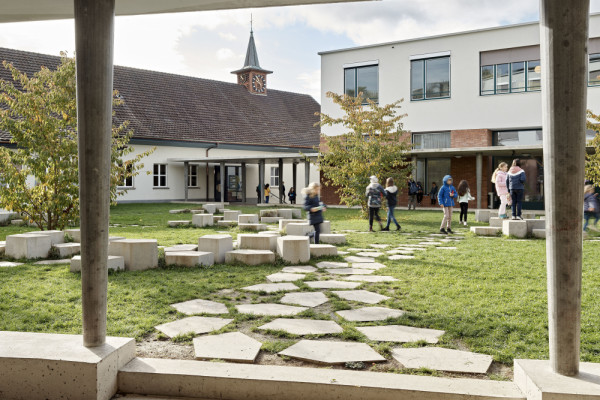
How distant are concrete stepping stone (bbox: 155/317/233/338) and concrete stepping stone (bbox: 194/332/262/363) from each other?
245 millimetres

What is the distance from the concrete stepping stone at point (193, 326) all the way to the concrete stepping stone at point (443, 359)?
1.58 meters

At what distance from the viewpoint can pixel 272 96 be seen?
43.8 m

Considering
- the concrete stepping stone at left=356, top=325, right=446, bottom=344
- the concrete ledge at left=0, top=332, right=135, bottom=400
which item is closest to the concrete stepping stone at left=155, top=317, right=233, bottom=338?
the concrete ledge at left=0, top=332, right=135, bottom=400

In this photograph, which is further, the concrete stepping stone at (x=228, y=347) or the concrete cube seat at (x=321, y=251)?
the concrete cube seat at (x=321, y=251)

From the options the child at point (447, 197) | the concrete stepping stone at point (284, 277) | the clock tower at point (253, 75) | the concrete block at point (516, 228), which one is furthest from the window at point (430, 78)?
the concrete stepping stone at point (284, 277)

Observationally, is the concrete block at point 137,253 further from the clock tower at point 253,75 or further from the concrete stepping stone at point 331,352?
the clock tower at point 253,75

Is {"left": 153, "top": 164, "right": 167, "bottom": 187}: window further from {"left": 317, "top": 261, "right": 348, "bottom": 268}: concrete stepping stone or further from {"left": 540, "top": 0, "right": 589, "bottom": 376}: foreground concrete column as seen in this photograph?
{"left": 540, "top": 0, "right": 589, "bottom": 376}: foreground concrete column

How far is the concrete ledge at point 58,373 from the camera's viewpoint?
3.15m

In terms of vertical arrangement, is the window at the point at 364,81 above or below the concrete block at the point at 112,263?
above

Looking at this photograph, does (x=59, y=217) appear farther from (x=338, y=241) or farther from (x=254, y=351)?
(x=254, y=351)

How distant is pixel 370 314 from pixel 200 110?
33.3m

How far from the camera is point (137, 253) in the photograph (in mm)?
7621

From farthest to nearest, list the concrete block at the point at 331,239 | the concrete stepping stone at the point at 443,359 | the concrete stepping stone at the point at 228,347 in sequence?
the concrete block at the point at 331,239 → the concrete stepping stone at the point at 228,347 → the concrete stepping stone at the point at 443,359

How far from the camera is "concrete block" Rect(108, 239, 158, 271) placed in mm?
7605
